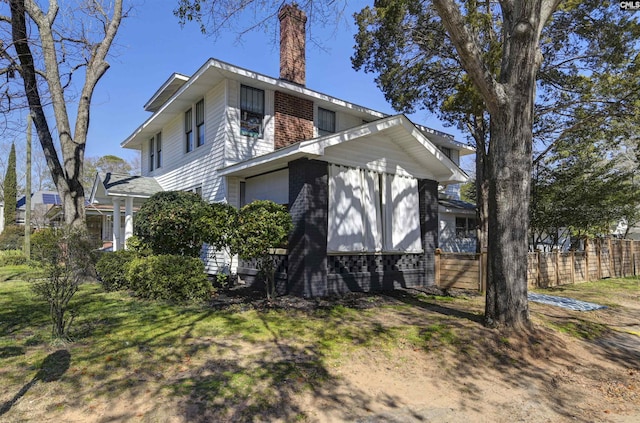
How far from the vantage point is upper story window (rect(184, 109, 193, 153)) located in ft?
44.9

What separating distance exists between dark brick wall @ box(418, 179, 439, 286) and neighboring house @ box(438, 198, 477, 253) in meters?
7.57

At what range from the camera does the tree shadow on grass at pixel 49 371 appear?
3.71 meters

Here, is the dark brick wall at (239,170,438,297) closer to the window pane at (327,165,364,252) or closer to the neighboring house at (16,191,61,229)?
the window pane at (327,165,364,252)

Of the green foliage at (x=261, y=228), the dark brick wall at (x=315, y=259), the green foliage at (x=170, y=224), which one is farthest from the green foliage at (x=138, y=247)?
the green foliage at (x=261, y=228)

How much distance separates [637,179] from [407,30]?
20.8 m

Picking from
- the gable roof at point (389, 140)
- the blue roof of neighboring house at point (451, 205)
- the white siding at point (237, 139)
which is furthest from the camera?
the blue roof of neighboring house at point (451, 205)

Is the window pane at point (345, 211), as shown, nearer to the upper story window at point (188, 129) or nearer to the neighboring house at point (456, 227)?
the upper story window at point (188, 129)

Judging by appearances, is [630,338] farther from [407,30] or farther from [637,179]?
[637,179]

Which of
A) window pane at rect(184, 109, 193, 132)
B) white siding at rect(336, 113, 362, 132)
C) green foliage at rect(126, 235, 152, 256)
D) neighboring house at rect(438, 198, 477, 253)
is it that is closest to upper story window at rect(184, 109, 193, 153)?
window pane at rect(184, 109, 193, 132)

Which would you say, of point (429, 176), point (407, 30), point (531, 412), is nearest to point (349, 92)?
point (407, 30)

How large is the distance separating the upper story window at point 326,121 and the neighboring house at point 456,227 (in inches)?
318

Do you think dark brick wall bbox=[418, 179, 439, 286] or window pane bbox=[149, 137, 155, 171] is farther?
window pane bbox=[149, 137, 155, 171]

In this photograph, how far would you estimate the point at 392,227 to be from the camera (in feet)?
34.7

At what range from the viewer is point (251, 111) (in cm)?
1170
